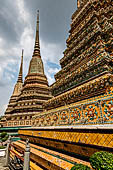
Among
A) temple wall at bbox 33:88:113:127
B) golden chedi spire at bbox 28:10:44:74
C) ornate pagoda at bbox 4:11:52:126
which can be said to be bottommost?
temple wall at bbox 33:88:113:127

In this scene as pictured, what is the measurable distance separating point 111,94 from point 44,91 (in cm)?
1201

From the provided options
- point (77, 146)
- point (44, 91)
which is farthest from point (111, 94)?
point (44, 91)

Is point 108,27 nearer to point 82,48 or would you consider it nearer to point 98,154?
point 82,48

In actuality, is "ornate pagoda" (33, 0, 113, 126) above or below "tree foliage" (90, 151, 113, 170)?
above

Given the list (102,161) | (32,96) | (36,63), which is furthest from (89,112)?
(36,63)

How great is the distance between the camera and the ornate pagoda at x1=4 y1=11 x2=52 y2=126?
1189cm

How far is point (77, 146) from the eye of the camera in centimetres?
265

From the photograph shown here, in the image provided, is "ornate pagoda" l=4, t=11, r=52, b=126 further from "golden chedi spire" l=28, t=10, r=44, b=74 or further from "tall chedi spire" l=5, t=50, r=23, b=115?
"tall chedi spire" l=5, t=50, r=23, b=115

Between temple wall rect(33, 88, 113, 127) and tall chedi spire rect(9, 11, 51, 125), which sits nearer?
temple wall rect(33, 88, 113, 127)

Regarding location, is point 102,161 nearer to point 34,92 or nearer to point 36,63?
point 34,92

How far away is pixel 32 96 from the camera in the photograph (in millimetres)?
13094

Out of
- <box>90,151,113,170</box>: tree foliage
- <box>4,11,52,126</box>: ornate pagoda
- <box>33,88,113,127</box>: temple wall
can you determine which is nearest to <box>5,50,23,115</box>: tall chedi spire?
<box>4,11,52,126</box>: ornate pagoda

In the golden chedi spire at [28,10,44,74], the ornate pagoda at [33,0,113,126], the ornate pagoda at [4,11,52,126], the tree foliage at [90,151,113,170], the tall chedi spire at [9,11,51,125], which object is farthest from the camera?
the golden chedi spire at [28,10,44,74]

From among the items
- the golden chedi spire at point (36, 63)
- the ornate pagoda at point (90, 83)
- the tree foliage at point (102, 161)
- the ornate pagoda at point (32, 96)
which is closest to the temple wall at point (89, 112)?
the ornate pagoda at point (90, 83)
